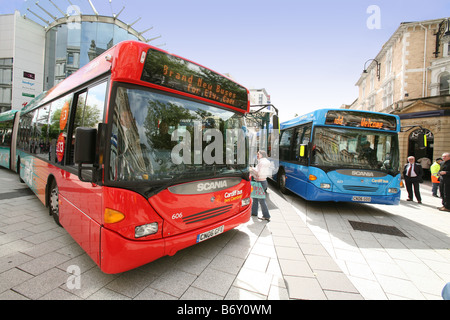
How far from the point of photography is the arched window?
19281 mm

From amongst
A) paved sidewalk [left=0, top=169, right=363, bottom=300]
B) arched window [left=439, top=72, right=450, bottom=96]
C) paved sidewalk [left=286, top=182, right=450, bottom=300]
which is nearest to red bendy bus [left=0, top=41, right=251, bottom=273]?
paved sidewalk [left=0, top=169, right=363, bottom=300]

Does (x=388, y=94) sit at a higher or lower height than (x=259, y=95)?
lower

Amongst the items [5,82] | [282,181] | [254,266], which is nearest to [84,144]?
[254,266]

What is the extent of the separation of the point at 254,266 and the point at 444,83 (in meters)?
25.6

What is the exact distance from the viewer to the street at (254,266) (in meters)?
2.73

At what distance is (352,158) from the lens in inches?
252

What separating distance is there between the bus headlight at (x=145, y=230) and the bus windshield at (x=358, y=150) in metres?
5.10

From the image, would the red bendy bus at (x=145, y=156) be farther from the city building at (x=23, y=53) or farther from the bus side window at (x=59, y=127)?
the city building at (x=23, y=53)

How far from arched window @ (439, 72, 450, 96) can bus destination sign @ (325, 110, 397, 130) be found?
19124mm

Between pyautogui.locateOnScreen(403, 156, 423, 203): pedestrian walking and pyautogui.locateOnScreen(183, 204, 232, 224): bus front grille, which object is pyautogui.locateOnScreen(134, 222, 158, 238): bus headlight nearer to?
pyautogui.locateOnScreen(183, 204, 232, 224): bus front grille

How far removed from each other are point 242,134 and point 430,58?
82.8 feet

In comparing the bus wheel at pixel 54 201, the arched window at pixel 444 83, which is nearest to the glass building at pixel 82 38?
the bus wheel at pixel 54 201

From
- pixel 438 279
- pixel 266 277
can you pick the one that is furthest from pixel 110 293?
pixel 438 279

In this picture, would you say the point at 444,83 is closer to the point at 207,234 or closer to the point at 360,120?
the point at 360,120
